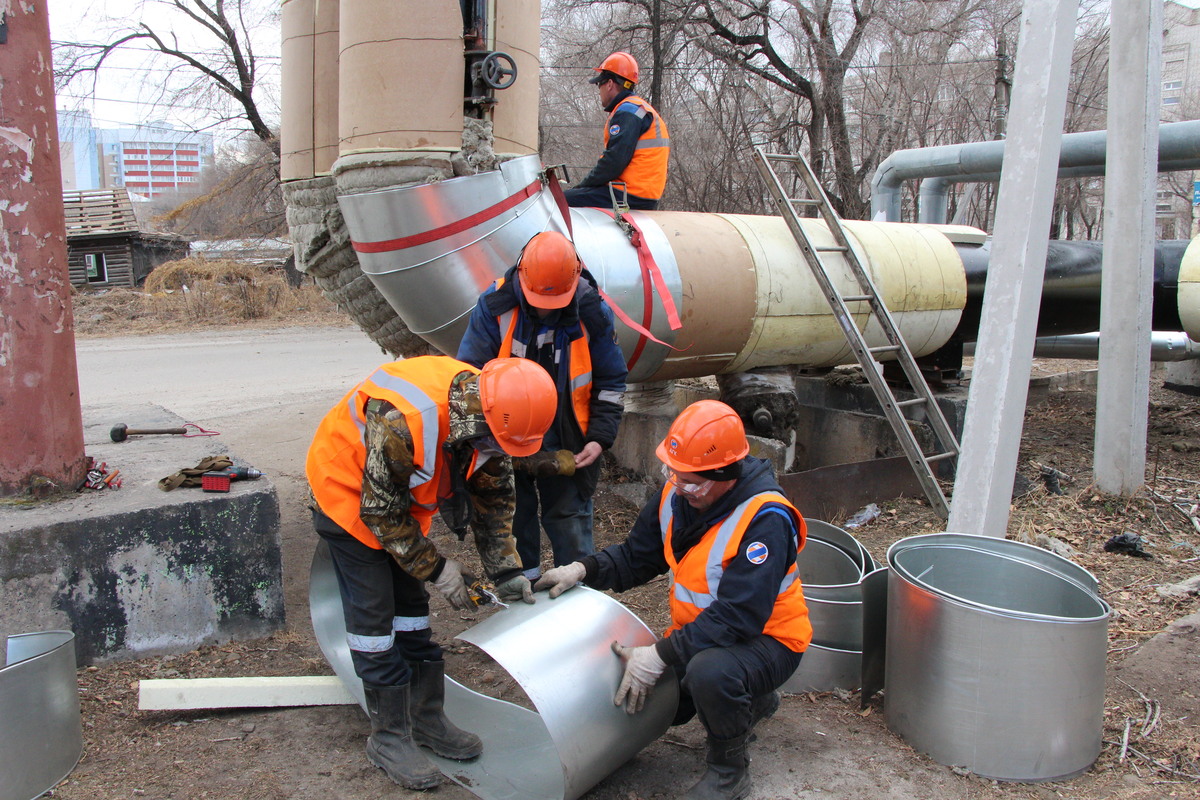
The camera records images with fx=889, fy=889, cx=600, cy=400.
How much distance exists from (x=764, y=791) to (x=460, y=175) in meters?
2.87

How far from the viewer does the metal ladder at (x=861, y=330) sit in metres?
5.17

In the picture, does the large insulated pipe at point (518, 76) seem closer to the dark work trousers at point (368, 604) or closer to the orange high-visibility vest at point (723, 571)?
the dark work trousers at point (368, 604)

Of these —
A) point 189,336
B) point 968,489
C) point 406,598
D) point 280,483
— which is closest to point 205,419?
point 280,483

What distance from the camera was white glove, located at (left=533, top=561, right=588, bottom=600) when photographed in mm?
2729

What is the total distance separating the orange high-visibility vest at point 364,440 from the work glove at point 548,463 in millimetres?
874

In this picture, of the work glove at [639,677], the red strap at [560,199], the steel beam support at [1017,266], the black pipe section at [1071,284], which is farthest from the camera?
→ the black pipe section at [1071,284]

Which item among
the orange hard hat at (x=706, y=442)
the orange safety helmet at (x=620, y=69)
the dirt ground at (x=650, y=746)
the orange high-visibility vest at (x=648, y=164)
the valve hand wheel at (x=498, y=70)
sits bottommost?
the dirt ground at (x=650, y=746)

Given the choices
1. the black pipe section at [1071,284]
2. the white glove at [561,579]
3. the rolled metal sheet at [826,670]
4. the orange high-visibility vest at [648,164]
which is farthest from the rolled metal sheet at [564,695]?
the black pipe section at [1071,284]

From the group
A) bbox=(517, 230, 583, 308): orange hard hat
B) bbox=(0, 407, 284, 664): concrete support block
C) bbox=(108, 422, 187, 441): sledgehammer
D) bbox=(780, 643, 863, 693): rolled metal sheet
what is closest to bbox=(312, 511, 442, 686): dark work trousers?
bbox=(0, 407, 284, 664): concrete support block

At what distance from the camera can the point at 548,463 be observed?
3.57 m

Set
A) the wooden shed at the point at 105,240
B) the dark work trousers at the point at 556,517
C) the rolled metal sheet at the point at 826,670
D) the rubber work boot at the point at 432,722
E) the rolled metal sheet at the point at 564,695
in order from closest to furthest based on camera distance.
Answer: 1. the rolled metal sheet at the point at 564,695
2. the rubber work boot at the point at 432,722
3. the rolled metal sheet at the point at 826,670
4. the dark work trousers at the point at 556,517
5. the wooden shed at the point at 105,240

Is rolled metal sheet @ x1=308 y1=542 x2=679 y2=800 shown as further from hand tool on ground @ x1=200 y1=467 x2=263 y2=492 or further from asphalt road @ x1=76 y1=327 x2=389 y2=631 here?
asphalt road @ x1=76 y1=327 x2=389 y2=631

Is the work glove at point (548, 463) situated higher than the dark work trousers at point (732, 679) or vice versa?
the work glove at point (548, 463)

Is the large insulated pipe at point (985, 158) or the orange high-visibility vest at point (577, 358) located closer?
the orange high-visibility vest at point (577, 358)
